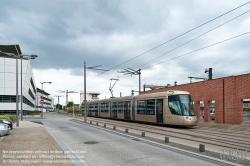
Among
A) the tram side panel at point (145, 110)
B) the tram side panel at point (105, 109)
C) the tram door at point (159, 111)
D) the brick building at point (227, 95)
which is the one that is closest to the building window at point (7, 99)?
the tram side panel at point (105, 109)

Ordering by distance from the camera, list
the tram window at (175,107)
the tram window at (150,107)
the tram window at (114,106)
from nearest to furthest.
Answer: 1. the tram window at (175,107)
2. the tram window at (150,107)
3. the tram window at (114,106)

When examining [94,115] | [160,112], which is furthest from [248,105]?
[160,112]

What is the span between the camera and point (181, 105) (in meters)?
20.2

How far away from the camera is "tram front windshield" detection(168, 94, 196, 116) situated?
20.0m

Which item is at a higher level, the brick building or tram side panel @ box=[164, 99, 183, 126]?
the brick building

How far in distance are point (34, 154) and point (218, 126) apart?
17885mm

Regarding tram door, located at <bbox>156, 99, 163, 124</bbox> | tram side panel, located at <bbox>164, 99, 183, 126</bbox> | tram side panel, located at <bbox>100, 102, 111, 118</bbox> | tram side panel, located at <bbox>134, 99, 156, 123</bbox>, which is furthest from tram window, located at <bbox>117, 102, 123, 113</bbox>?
tram side panel, located at <bbox>164, 99, 183, 126</bbox>

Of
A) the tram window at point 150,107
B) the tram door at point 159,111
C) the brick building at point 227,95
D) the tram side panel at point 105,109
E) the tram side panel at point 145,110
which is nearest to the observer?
the brick building at point 227,95

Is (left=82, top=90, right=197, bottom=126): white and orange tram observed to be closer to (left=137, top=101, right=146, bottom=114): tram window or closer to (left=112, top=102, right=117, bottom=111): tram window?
(left=137, top=101, right=146, bottom=114): tram window

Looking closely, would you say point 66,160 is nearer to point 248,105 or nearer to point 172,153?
point 172,153

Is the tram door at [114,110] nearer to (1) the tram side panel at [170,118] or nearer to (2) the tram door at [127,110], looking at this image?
(2) the tram door at [127,110]

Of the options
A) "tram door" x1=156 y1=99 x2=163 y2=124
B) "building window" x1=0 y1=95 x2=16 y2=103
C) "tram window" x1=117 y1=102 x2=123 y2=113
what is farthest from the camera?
"building window" x1=0 y1=95 x2=16 y2=103

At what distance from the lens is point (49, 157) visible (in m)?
8.45

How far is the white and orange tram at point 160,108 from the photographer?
65.8 ft
